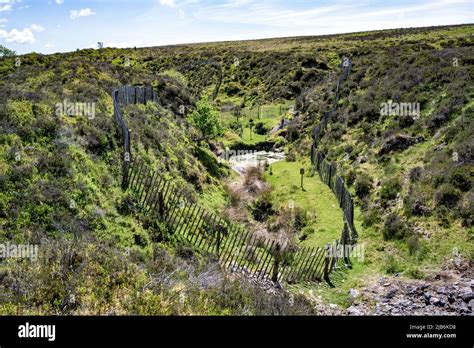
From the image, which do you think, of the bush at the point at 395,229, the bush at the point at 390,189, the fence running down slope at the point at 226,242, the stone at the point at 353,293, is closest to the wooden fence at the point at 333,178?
the fence running down slope at the point at 226,242

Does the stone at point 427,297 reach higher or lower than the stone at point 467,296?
lower

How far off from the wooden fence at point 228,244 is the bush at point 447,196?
436 centimetres

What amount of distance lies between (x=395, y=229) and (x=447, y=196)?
2646 mm

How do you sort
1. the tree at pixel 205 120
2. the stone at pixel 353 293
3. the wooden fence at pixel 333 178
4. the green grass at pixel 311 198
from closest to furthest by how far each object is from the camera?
the stone at pixel 353 293, the wooden fence at pixel 333 178, the green grass at pixel 311 198, the tree at pixel 205 120

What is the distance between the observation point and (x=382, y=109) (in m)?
28.2

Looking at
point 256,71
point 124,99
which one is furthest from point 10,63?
point 256,71

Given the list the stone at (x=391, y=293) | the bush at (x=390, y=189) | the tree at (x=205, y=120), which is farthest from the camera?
the tree at (x=205, y=120)

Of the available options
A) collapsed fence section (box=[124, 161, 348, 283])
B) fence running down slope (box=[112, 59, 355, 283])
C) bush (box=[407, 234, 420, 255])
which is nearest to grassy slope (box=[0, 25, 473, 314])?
bush (box=[407, 234, 420, 255])

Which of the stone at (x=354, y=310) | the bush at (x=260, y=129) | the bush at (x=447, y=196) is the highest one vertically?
the bush at (x=260, y=129)

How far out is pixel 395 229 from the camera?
54.0ft

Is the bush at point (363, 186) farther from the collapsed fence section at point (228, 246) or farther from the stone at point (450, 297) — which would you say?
the stone at point (450, 297)

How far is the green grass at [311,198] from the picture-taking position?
18.2 m
